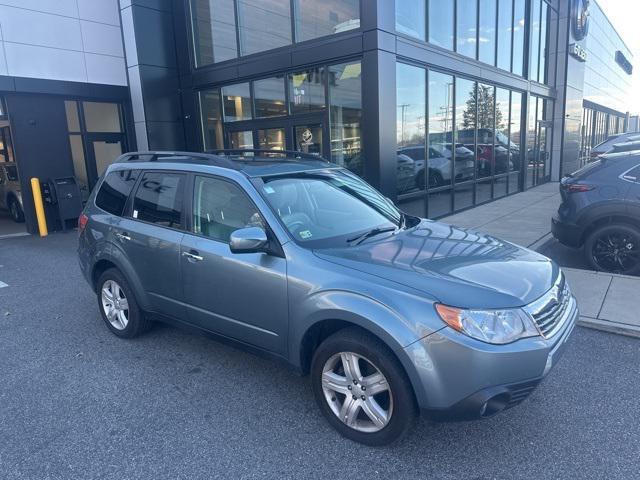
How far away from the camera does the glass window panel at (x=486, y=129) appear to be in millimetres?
11844

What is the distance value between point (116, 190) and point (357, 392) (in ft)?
10.3

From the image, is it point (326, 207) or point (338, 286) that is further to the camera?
point (326, 207)

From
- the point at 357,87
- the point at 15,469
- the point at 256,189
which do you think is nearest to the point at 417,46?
the point at 357,87

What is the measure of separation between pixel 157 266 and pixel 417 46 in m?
7.17

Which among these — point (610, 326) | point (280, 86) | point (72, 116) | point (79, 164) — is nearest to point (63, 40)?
point (72, 116)

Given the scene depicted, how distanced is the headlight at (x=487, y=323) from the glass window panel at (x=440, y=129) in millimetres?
7728

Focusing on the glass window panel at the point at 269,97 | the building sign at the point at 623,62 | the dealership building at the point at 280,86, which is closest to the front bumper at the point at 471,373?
the dealership building at the point at 280,86

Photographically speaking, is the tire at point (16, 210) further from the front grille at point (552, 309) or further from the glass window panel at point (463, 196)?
the front grille at point (552, 309)

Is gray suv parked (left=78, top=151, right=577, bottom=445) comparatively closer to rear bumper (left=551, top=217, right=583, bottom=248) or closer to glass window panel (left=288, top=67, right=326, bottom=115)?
rear bumper (left=551, top=217, right=583, bottom=248)

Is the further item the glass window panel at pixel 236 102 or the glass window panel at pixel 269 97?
the glass window panel at pixel 236 102

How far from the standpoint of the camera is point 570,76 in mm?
17531

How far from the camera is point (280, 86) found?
31.7ft

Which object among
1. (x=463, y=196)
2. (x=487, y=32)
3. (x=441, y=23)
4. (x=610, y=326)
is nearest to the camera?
(x=610, y=326)

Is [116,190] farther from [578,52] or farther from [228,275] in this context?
[578,52]
